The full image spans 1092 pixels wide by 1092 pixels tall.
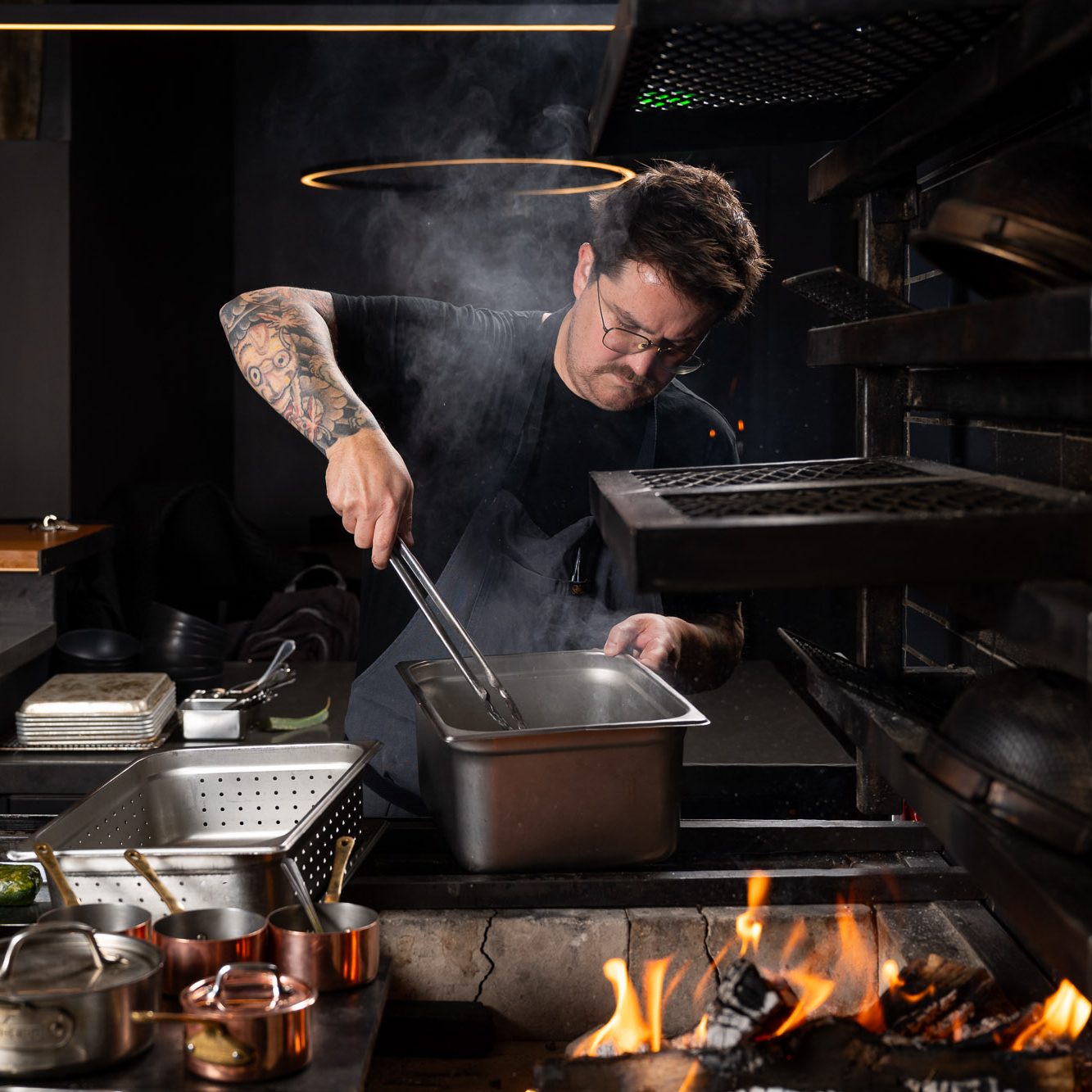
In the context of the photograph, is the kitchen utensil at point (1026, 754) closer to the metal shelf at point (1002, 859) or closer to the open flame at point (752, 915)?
the metal shelf at point (1002, 859)

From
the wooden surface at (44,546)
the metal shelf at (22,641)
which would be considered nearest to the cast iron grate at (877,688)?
the metal shelf at (22,641)

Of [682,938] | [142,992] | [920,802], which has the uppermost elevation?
[920,802]

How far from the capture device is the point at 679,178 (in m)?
2.98

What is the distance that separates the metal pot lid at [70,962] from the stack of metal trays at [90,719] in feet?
4.66

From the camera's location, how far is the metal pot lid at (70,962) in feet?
4.53

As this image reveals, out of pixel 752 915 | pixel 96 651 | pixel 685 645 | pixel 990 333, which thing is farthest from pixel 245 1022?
pixel 96 651

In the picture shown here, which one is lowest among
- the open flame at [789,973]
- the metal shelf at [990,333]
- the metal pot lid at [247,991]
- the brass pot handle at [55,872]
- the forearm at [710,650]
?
the open flame at [789,973]

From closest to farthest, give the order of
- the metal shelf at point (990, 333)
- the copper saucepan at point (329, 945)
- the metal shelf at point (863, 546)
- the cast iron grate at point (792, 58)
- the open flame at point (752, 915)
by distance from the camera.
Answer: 1. the metal shelf at point (990, 333)
2. the metal shelf at point (863, 546)
3. the cast iron grate at point (792, 58)
4. the copper saucepan at point (329, 945)
5. the open flame at point (752, 915)

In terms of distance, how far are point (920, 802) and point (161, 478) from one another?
4.60 m


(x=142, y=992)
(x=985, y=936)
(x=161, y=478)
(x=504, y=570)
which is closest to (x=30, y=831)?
(x=142, y=992)

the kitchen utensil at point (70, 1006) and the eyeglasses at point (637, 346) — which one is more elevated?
the eyeglasses at point (637, 346)

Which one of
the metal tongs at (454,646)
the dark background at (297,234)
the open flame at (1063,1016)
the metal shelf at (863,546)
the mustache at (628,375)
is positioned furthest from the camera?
the dark background at (297,234)

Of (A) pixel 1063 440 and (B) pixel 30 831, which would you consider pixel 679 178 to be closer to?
(A) pixel 1063 440

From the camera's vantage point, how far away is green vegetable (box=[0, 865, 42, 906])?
1791 millimetres
